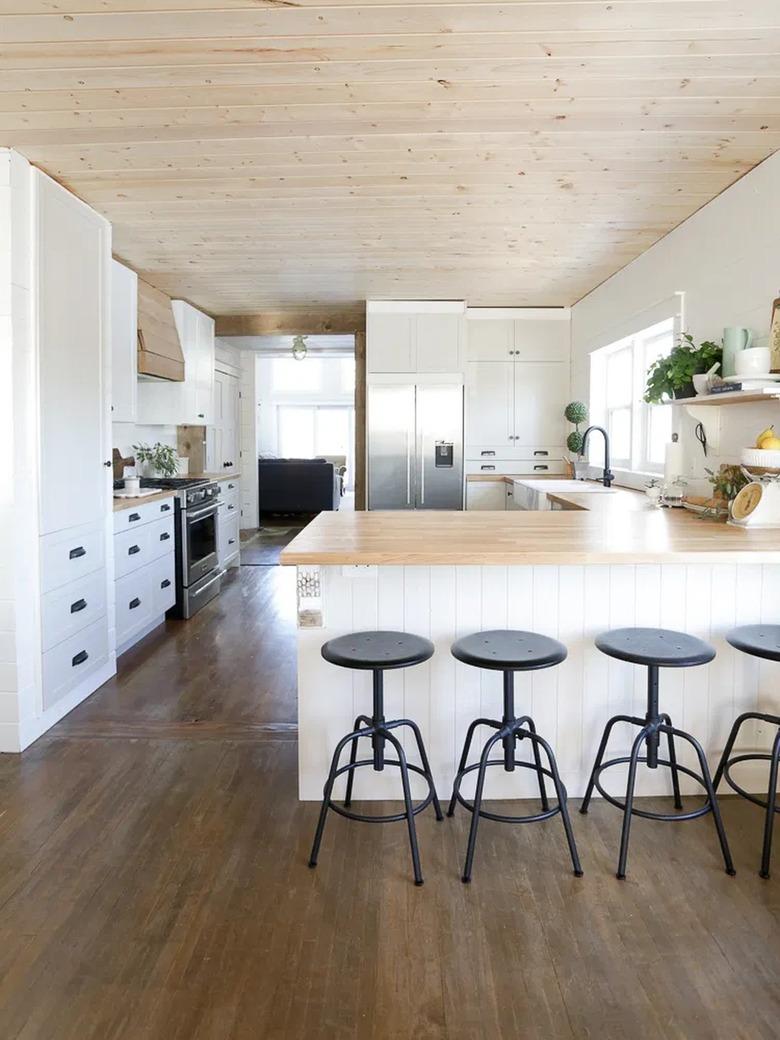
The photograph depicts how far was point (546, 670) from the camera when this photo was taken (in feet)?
8.19

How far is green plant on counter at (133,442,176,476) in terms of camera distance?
18.8ft

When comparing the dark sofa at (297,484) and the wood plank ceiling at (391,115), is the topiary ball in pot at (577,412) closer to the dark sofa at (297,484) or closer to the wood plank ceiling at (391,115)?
the wood plank ceiling at (391,115)

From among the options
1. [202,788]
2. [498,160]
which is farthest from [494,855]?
[498,160]

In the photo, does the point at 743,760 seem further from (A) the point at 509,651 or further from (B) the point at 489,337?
(B) the point at 489,337

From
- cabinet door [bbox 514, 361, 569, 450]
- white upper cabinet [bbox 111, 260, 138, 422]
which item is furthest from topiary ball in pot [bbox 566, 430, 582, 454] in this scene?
white upper cabinet [bbox 111, 260, 138, 422]

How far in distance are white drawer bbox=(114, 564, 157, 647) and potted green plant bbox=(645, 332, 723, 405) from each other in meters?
2.99

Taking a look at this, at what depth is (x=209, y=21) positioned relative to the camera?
6.71 ft

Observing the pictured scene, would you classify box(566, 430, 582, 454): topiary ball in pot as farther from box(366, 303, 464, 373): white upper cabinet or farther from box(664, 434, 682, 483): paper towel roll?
box(664, 434, 682, 483): paper towel roll

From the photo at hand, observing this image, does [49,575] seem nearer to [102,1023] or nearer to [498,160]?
[102,1023]

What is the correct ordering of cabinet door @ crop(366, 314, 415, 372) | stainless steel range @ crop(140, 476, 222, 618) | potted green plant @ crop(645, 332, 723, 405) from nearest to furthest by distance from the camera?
potted green plant @ crop(645, 332, 723, 405) → stainless steel range @ crop(140, 476, 222, 618) → cabinet door @ crop(366, 314, 415, 372)

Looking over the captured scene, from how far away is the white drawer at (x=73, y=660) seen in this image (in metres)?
3.11

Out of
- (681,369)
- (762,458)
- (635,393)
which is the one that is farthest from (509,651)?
(635,393)

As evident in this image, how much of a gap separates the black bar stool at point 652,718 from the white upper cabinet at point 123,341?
11.3 ft

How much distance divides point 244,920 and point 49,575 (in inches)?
71.6
